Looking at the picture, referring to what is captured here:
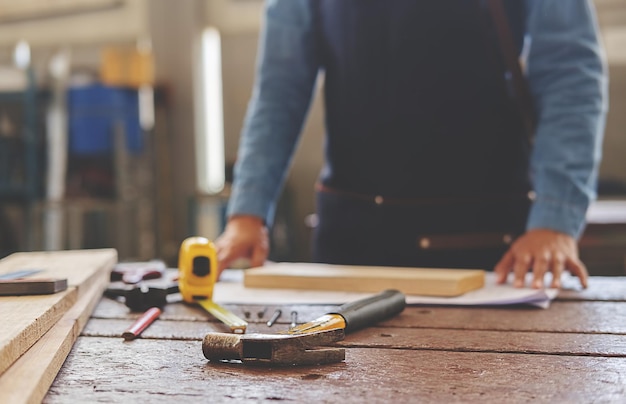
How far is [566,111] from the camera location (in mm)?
1406

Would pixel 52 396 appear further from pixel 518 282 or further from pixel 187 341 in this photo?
pixel 518 282

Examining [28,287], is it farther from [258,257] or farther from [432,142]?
[432,142]

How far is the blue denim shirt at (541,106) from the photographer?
1.36m

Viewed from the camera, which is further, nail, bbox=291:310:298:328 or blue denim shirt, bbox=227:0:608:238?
blue denim shirt, bbox=227:0:608:238

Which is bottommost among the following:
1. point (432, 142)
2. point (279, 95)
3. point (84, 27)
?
point (432, 142)

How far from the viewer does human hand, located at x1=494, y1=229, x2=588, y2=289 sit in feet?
4.05

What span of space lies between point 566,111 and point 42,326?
1.02m

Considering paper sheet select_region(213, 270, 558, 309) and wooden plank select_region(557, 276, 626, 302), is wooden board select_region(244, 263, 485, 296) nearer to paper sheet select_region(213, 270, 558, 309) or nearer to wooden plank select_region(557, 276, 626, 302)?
paper sheet select_region(213, 270, 558, 309)

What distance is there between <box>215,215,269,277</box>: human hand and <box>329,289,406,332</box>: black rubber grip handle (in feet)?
1.53

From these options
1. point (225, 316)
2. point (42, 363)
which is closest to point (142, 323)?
point (225, 316)

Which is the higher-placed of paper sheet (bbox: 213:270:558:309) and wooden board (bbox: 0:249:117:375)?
wooden board (bbox: 0:249:117:375)

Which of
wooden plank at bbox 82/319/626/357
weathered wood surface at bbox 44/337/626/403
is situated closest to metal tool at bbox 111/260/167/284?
wooden plank at bbox 82/319/626/357

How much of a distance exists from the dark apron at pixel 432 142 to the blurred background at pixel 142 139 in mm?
3062

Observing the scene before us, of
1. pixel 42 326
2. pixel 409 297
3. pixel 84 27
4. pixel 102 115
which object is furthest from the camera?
pixel 84 27
